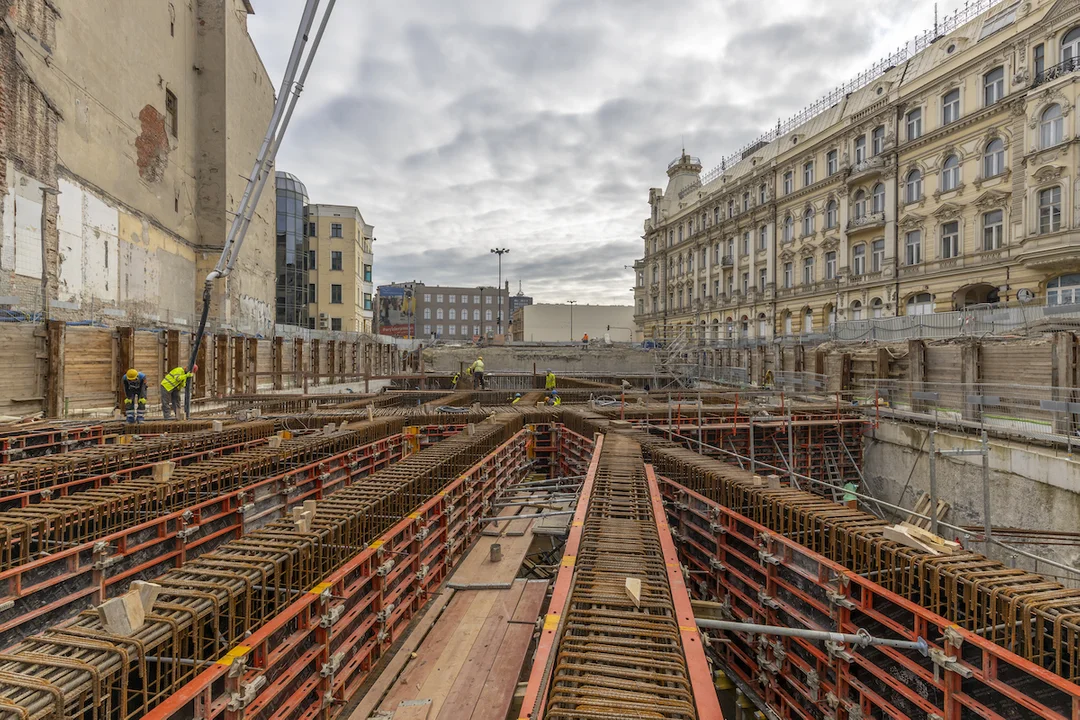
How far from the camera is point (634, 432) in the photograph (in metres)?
11.6

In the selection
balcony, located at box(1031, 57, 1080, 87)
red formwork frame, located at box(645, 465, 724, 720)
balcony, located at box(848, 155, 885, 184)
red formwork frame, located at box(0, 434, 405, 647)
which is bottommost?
red formwork frame, located at box(0, 434, 405, 647)

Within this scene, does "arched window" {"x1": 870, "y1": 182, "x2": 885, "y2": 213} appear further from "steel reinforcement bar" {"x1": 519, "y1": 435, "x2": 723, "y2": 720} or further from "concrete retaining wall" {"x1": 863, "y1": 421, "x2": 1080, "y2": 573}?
"steel reinforcement bar" {"x1": 519, "y1": 435, "x2": 723, "y2": 720}

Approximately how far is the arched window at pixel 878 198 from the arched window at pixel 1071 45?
9862 mm

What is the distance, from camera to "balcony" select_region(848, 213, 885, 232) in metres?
30.1

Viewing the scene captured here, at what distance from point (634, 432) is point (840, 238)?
29274 mm

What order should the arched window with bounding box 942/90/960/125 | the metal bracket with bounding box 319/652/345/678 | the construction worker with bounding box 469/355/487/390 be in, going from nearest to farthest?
the metal bracket with bounding box 319/652/345/678, the construction worker with bounding box 469/355/487/390, the arched window with bounding box 942/90/960/125

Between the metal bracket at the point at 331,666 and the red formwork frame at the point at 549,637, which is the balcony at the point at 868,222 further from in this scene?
the metal bracket at the point at 331,666

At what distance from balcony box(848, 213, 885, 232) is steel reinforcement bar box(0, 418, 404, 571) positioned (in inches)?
1296

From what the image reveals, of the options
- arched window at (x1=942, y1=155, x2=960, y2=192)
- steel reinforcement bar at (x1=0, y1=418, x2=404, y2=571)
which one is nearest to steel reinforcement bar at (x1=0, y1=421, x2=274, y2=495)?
steel reinforcement bar at (x1=0, y1=418, x2=404, y2=571)

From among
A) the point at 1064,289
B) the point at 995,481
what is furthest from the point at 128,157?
the point at 1064,289

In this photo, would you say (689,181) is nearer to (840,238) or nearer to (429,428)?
(840,238)

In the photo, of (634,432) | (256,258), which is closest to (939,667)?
(634,432)

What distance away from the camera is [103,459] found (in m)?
8.52

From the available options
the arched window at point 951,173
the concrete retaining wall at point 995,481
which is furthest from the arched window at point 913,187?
the concrete retaining wall at point 995,481
